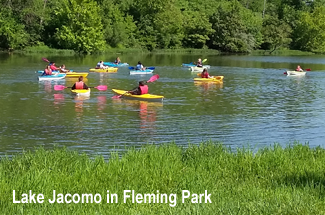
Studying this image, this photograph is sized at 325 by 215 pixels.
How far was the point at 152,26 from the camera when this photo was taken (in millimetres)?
72750

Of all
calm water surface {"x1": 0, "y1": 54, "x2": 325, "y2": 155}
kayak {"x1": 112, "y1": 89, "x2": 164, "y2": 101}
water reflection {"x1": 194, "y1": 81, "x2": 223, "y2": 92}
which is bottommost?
calm water surface {"x1": 0, "y1": 54, "x2": 325, "y2": 155}

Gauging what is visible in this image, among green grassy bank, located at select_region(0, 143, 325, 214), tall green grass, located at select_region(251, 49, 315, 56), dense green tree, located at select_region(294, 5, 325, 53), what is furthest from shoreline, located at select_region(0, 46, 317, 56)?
green grassy bank, located at select_region(0, 143, 325, 214)

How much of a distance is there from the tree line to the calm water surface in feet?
106

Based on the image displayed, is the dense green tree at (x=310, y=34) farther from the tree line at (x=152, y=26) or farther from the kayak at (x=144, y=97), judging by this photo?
the kayak at (x=144, y=97)

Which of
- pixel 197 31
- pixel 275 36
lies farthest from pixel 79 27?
pixel 275 36

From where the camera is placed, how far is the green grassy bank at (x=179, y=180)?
20.6 feet

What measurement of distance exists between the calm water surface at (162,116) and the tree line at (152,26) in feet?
106

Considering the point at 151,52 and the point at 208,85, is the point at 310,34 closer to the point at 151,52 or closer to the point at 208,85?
the point at 151,52

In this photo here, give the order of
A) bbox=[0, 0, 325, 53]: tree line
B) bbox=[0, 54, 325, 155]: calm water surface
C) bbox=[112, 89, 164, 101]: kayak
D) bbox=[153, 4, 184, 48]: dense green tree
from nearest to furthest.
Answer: bbox=[0, 54, 325, 155]: calm water surface < bbox=[112, 89, 164, 101]: kayak < bbox=[0, 0, 325, 53]: tree line < bbox=[153, 4, 184, 48]: dense green tree

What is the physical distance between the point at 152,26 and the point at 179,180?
6639cm

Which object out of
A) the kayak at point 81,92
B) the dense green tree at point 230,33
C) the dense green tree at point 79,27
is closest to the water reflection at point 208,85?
the kayak at point 81,92

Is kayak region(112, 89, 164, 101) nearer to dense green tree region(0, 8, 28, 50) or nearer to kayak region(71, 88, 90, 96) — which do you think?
kayak region(71, 88, 90, 96)

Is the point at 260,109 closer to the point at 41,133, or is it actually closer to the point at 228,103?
the point at 228,103

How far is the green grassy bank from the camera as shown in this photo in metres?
6.29
